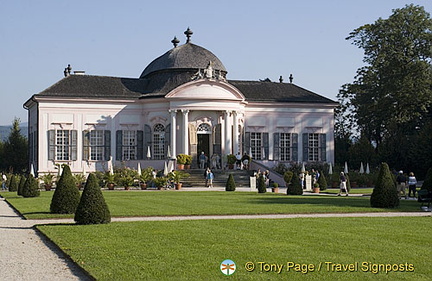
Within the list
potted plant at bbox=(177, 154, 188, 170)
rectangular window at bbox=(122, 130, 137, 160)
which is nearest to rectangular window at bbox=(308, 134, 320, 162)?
→ potted plant at bbox=(177, 154, 188, 170)

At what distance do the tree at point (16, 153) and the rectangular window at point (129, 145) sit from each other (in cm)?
1873

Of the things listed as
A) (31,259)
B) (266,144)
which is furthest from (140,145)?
(31,259)

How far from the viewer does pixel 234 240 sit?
13102 millimetres

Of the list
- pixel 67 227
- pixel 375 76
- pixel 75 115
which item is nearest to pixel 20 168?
pixel 75 115

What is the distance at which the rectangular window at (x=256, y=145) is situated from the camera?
163ft

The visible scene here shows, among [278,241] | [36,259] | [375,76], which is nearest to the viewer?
[36,259]

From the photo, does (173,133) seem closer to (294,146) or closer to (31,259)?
(294,146)

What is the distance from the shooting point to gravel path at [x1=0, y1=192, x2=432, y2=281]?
1003 cm

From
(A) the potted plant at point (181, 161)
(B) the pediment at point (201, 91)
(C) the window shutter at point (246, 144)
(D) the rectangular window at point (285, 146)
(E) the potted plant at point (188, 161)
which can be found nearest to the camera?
(A) the potted plant at point (181, 161)

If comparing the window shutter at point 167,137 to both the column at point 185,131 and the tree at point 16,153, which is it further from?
the tree at point 16,153

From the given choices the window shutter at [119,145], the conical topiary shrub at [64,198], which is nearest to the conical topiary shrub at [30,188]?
the conical topiary shrub at [64,198]

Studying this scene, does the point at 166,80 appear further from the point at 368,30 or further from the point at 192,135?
the point at 368,30

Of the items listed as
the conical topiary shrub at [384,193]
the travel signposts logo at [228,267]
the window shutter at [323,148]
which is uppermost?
the window shutter at [323,148]

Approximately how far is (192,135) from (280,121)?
24.4ft
